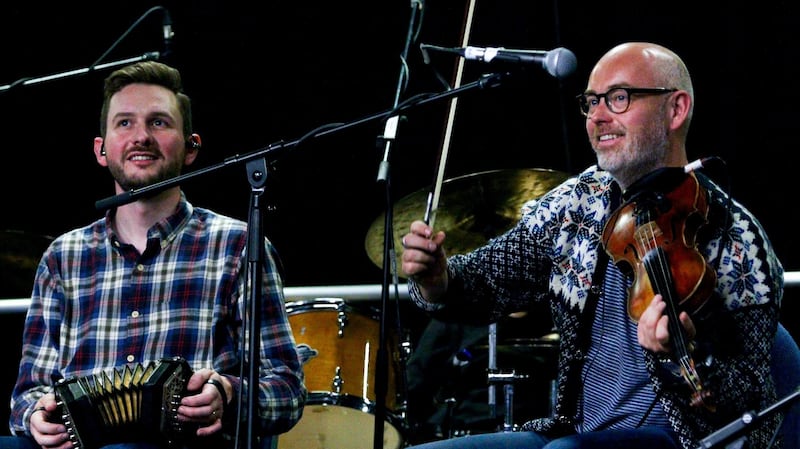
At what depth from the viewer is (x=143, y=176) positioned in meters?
3.53

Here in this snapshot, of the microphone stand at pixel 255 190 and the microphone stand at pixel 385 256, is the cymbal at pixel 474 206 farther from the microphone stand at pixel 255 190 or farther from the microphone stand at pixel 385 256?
the microphone stand at pixel 255 190

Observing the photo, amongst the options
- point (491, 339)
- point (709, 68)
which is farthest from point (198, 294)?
point (709, 68)

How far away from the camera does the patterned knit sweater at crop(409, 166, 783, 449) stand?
2.99 meters

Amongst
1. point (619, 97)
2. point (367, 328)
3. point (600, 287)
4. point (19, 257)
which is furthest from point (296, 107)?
point (600, 287)

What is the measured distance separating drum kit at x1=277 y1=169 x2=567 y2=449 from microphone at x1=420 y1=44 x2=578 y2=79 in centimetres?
161

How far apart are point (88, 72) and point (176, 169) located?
86 cm

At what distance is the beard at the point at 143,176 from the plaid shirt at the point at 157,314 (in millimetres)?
134

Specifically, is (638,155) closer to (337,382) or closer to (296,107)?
(337,382)

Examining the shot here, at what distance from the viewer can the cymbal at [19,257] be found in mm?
4520

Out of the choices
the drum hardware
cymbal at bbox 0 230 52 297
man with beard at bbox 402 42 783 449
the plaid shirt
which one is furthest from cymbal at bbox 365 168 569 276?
cymbal at bbox 0 230 52 297

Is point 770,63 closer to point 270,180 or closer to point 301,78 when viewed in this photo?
point 301,78

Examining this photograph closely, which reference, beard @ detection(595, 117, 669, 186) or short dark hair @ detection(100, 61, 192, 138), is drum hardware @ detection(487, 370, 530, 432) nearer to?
beard @ detection(595, 117, 669, 186)

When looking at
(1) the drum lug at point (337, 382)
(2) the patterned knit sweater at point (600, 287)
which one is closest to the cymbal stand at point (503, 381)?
(1) the drum lug at point (337, 382)

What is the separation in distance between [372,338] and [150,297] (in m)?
1.36
